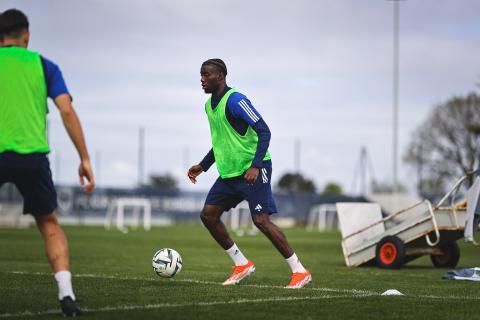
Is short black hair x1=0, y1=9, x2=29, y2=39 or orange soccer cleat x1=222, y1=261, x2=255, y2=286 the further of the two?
orange soccer cleat x1=222, y1=261, x2=255, y2=286

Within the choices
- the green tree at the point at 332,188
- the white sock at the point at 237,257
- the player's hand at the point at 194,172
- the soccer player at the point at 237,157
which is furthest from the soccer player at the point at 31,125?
the green tree at the point at 332,188

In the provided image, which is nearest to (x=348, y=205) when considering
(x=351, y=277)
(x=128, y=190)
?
(x=351, y=277)

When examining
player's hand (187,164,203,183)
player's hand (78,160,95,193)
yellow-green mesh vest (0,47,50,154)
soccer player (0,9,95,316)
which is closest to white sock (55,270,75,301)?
soccer player (0,9,95,316)

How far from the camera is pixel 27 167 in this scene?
6.92 metres

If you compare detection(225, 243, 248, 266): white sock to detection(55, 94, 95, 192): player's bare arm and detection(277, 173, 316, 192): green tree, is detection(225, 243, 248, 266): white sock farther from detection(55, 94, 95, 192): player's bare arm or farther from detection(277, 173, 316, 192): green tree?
detection(277, 173, 316, 192): green tree

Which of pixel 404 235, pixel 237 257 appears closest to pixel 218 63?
pixel 237 257

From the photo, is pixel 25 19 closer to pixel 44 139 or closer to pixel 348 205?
pixel 44 139

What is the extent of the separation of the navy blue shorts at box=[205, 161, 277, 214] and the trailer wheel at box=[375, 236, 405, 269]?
5.07 metres

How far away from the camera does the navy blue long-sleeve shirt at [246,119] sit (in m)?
9.80

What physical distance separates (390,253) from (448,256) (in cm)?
146

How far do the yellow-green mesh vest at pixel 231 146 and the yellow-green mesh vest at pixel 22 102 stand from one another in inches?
131

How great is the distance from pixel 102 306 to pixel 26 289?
1.83 m

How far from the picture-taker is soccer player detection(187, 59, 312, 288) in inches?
394

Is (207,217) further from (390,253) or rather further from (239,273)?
(390,253)
